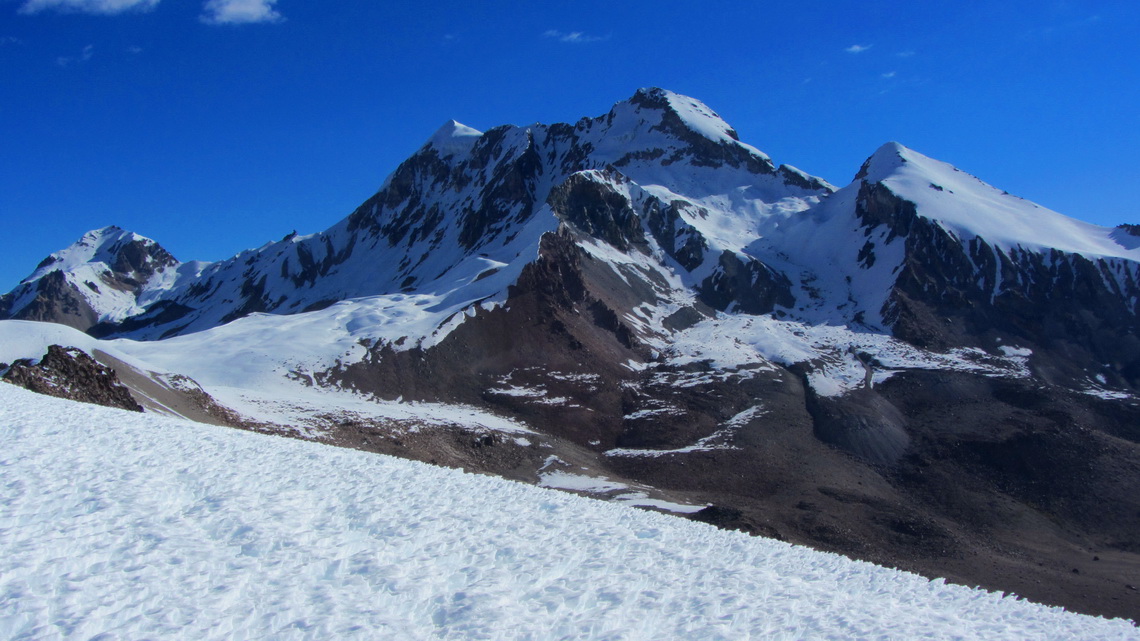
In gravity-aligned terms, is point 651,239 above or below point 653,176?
below

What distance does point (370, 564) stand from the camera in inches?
466

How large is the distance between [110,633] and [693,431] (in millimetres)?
56349

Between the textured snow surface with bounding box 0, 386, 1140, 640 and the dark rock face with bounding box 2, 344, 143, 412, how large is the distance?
14.7m

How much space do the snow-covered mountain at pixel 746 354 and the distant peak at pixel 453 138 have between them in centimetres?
1236

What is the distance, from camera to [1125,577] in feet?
136

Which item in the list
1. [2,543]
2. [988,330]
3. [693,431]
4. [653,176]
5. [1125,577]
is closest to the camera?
[2,543]

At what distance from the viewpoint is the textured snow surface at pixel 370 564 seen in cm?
969

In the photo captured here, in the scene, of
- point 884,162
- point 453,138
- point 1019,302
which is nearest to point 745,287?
point 1019,302

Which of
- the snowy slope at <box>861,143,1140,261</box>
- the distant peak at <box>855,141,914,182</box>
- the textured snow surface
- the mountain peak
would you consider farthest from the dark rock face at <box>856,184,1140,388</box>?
the textured snow surface

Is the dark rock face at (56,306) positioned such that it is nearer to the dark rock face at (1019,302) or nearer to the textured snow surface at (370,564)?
the dark rock face at (1019,302)

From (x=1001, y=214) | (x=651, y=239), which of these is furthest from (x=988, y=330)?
(x=651, y=239)

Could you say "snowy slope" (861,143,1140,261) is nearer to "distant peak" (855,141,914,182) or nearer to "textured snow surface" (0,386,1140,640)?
"distant peak" (855,141,914,182)

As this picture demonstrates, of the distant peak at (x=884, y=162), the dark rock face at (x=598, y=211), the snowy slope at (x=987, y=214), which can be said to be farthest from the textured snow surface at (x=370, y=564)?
the distant peak at (x=884, y=162)

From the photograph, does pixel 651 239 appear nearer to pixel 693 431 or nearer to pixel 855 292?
pixel 855 292
